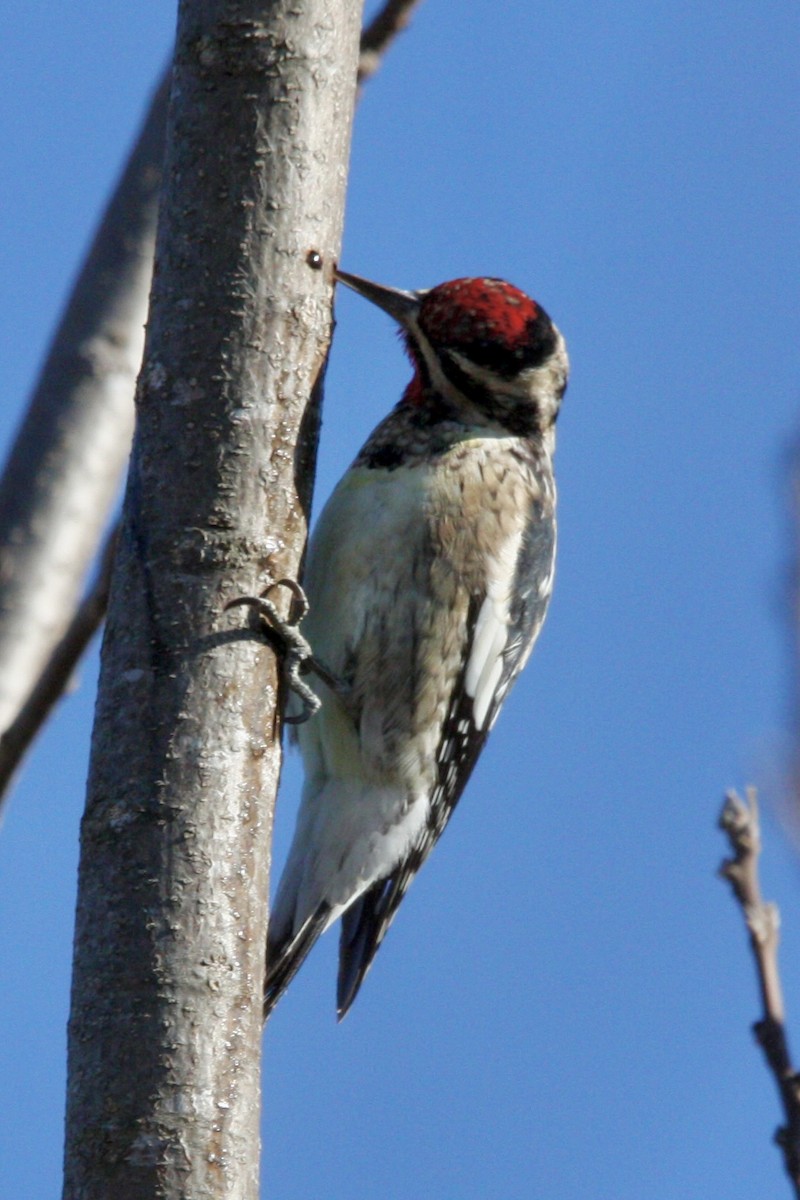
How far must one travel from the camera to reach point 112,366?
3387 millimetres

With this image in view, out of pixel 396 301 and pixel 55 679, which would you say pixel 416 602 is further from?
pixel 55 679

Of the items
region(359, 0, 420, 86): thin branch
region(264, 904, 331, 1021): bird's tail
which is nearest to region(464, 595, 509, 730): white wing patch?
region(264, 904, 331, 1021): bird's tail

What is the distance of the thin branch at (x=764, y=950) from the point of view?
55.1 inches

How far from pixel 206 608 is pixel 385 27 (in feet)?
5.16

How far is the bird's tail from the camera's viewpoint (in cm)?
308

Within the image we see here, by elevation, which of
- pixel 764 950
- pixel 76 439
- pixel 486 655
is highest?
pixel 76 439

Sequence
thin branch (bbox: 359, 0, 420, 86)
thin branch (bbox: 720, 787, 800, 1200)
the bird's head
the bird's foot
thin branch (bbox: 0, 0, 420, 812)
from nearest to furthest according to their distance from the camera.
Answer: thin branch (bbox: 720, 787, 800, 1200) < the bird's foot < thin branch (bbox: 0, 0, 420, 812) < thin branch (bbox: 359, 0, 420, 86) < the bird's head

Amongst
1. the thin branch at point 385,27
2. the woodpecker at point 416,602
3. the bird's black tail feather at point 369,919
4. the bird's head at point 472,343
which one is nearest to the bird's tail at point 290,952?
the woodpecker at point 416,602

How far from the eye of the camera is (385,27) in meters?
3.22

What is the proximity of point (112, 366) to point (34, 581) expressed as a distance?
541 mm

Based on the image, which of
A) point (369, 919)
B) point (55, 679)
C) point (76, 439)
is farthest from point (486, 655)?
point (55, 679)

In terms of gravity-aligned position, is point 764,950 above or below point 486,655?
below

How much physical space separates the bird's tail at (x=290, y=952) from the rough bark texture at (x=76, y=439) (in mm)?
686

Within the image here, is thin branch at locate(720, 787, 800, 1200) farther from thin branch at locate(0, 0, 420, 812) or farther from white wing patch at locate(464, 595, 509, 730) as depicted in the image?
white wing patch at locate(464, 595, 509, 730)
